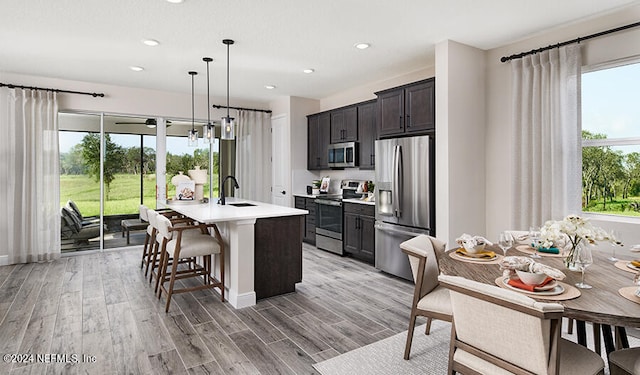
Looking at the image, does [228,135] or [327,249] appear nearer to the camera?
[228,135]

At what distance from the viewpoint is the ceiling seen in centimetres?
299

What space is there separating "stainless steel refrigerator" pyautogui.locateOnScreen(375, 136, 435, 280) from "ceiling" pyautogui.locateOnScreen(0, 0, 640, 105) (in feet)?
3.68

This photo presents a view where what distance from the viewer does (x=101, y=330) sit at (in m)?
2.92

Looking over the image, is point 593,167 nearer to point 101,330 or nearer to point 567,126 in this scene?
point 567,126

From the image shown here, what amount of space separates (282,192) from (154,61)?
3.14m

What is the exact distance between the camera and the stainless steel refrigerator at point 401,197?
3.98 meters

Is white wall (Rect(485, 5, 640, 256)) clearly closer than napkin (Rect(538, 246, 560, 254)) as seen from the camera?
No

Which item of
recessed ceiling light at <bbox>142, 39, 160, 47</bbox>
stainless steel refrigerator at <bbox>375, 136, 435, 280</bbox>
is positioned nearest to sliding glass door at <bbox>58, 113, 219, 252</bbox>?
recessed ceiling light at <bbox>142, 39, 160, 47</bbox>

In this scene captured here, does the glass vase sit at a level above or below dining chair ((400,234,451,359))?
above

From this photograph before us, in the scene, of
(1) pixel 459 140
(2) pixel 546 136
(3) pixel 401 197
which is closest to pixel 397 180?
(3) pixel 401 197

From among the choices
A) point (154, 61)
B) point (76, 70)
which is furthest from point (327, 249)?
point (76, 70)

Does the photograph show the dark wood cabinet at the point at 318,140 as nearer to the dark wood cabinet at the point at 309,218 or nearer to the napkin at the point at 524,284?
the dark wood cabinet at the point at 309,218

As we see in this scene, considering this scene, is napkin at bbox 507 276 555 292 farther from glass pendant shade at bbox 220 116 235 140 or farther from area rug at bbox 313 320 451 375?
glass pendant shade at bbox 220 116 235 140

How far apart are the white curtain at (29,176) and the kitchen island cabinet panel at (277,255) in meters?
3.63
